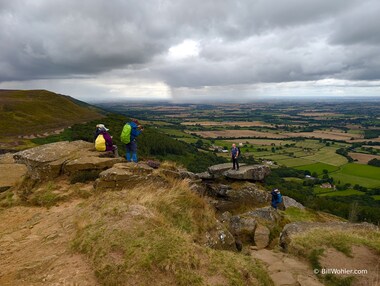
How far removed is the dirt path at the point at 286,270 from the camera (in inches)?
412

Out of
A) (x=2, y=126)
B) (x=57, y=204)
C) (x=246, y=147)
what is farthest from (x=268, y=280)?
(x=246, y=147)

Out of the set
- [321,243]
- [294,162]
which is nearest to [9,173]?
[321,243]

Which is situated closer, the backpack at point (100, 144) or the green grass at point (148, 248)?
the green grass at point (148, 248)

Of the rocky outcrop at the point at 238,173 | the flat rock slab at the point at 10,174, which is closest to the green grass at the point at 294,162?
the rocky outcrop at the point at 238,173

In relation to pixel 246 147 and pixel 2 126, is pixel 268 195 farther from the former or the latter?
pixel 246 147

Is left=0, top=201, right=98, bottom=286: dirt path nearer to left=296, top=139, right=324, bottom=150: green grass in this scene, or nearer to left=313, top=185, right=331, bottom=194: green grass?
left=313, top=185, right=331, bottom=194: green grass

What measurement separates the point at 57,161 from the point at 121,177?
177 inches

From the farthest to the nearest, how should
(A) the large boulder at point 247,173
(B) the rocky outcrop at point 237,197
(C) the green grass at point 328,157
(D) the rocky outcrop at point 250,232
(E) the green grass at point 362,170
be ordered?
(C) the green grass at point 328,157
(E) the green grass at point 362,170
(A) the large boulder at point 247,173
(B) the rocky outcrop at point 237,197
(D) the rocky outcrop at point 250,232

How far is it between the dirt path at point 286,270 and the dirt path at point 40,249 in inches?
270

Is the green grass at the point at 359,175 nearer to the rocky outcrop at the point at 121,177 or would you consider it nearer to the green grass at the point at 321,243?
the green grass at the point at 321,243

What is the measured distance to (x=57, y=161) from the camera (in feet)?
53.2

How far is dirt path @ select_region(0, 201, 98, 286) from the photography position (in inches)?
307

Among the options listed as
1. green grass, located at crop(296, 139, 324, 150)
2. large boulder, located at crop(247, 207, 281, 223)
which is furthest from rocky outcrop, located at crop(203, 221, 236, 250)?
green grass, located at crop(296, 139, 324, 150)

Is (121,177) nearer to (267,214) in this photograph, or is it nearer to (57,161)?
(57,161)
